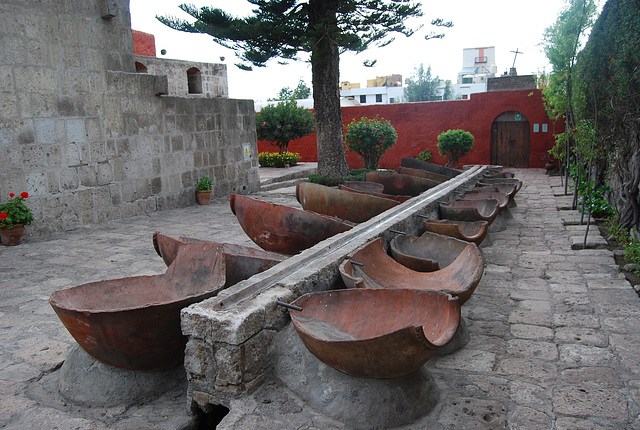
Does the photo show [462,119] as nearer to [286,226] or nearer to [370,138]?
[370,138]

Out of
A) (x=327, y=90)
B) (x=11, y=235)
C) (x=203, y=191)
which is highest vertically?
(x=327, y=90)

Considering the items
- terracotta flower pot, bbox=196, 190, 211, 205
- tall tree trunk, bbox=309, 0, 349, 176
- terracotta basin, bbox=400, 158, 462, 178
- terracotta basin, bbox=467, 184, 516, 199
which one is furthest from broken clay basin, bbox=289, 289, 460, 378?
tall tree trunk, bbox=309, 0, 349, 176

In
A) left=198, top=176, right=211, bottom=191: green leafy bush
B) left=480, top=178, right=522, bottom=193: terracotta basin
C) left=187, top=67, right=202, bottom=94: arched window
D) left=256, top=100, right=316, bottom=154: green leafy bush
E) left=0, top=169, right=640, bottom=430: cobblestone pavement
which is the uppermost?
left=187, top=67, right=202, bottom=94: arched window

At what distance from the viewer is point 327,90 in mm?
9375

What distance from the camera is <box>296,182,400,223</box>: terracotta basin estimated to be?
489 cm

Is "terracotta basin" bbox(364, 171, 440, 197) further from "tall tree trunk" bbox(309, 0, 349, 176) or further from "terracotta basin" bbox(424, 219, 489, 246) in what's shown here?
"tall tree trunk" bbox(309, 0, 349, 176)

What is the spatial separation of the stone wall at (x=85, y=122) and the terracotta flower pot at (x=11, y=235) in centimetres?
37

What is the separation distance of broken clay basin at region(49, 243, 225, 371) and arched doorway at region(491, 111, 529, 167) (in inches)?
485

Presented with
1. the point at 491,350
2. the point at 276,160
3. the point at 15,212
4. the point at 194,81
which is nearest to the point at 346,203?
the point at 491,350

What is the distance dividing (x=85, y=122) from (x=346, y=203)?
3.68 metres

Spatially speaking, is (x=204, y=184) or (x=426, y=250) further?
(x=204, y=184)

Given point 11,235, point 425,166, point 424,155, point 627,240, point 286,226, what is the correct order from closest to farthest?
point 286,226, point 627,240, point 11,235, point 425,166, point 424,155

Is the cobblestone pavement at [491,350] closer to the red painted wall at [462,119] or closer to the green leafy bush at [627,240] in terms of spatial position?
the green leafy bush at [627,240]

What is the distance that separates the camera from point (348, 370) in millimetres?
2033
